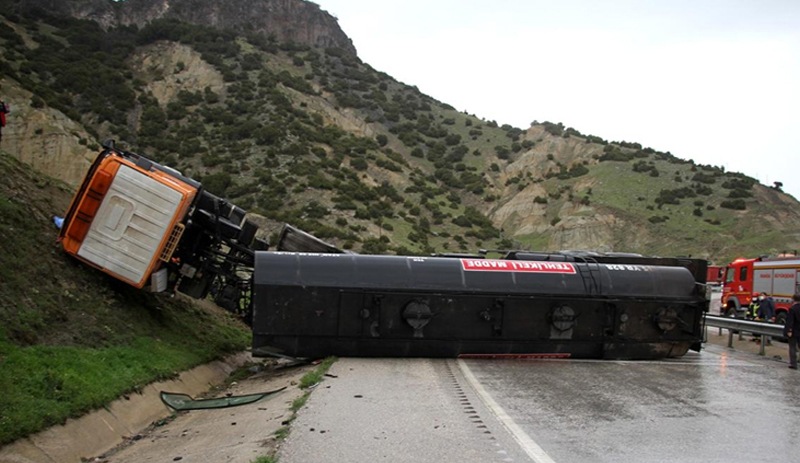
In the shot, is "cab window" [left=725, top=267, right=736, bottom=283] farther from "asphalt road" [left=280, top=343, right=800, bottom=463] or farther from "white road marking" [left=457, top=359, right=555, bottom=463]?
"white road marking" [left=457, top=359, right=555, bottom=463]

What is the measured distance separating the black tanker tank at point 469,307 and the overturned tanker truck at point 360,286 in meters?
0.02

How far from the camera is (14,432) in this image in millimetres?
7520

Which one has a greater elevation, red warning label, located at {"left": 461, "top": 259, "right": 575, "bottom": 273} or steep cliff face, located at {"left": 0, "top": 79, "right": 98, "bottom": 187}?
steep cliff face, located at {"left": 0, "top": 79, "right": 98, "bottom": 187}

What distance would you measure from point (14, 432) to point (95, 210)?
6110 millimetres

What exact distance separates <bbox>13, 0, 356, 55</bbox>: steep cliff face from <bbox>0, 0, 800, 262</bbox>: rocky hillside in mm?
327

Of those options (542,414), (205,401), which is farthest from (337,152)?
(542,414)

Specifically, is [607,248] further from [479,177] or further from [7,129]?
[7,129]

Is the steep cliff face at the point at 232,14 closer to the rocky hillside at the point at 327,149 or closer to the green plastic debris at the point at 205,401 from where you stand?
the rocky hillside at the point at 327,149

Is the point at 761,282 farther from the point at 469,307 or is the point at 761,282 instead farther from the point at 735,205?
the point at 735,205

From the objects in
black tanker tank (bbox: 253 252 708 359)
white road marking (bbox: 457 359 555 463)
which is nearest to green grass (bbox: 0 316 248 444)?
black tanker tank (bbox: 253 252 708 359)

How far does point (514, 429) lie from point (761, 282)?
84.4ft

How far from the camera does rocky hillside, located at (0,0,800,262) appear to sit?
49344mm

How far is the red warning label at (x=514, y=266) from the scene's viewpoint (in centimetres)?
1405

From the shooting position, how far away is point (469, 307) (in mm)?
13641
